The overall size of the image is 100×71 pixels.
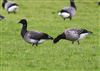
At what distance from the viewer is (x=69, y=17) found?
30.9 metres

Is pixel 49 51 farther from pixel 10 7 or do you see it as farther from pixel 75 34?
pixel 10 7

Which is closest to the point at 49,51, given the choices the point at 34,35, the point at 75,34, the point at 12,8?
the point at 34,35

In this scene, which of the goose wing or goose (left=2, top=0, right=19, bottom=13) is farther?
goose (left=2, top=0, right=19, bottom=13)

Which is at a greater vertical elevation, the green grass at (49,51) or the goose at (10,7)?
the green grass at (49,51)

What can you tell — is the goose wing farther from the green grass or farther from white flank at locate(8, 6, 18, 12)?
white flank at locate(8, 6, 18, 12)

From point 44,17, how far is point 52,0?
43.4ft

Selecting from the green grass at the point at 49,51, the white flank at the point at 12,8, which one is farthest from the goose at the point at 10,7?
the green grass at the point at 49,51

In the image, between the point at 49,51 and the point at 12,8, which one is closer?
the point at 49,51

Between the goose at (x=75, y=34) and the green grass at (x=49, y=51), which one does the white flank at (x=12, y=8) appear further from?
the goose at (x=75, y=34)

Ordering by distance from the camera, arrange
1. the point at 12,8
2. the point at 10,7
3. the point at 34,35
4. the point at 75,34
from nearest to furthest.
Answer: the point at 34,35 → the point at 75,34 → the point at 12,8 → the point at 10,7

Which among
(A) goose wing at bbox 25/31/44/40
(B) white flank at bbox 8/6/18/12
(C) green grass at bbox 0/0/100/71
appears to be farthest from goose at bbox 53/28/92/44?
(B) white flank at bbox 8/6/18/12

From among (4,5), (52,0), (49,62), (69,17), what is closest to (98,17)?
(69,17)

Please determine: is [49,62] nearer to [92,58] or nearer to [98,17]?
[92,58]

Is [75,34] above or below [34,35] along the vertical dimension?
below
